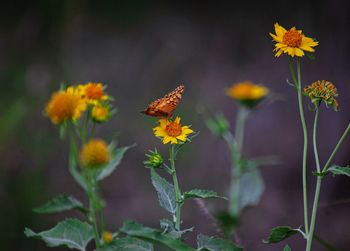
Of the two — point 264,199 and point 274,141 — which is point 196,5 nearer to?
point 274,141

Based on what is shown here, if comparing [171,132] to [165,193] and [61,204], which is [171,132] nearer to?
[165,193]

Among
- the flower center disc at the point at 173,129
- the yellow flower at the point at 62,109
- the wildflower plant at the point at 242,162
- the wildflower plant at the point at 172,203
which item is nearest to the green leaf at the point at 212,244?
the wildflower plant at the point at 172,203

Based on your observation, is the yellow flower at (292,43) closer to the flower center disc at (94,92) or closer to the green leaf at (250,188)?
the flower center disc at (94,92)

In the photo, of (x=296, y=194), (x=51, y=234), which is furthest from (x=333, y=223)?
(x=51, y=234)

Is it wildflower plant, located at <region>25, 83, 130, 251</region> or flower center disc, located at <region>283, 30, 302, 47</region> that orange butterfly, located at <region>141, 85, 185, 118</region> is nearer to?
wildflower plant, located at <region>25, 83, 130, 251</region>

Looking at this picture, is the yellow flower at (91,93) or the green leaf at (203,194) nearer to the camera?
the green leaf at (203,194)

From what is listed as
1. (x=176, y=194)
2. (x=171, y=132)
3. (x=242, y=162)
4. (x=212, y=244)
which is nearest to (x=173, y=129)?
(x=171, y=132)
